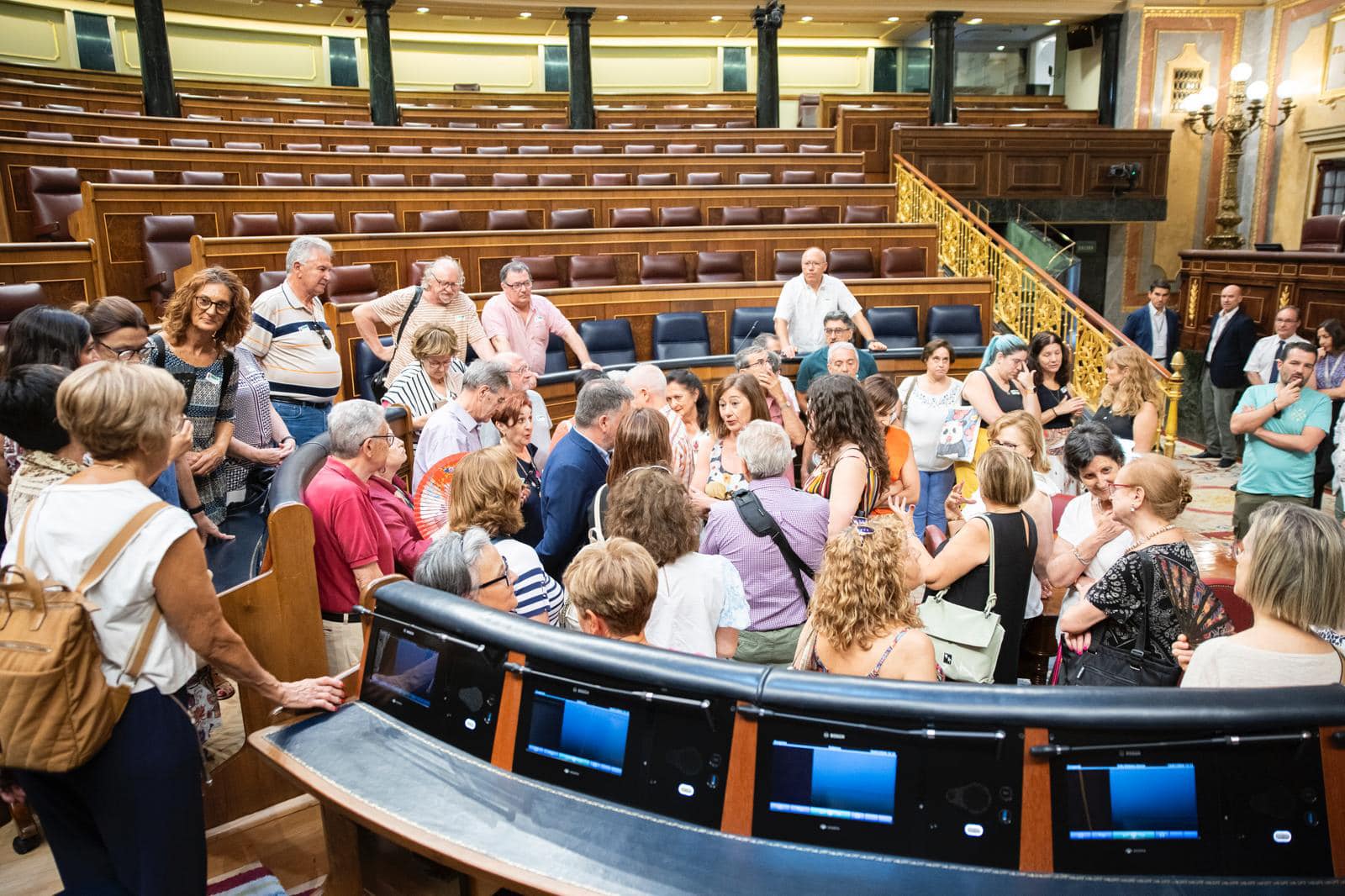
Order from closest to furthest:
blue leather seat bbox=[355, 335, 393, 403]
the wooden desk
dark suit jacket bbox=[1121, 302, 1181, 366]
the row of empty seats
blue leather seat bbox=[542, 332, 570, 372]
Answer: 1. blue leather seat bbox=[355, 335, 393, 403]
2. blue leather seat bbox=[542, 332, 570, 372]
3. the wooden desk
4. the row of empty seats
5. dark suit jacket bbox=[1121, 302, 1181, 366]

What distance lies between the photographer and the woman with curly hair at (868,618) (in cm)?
173

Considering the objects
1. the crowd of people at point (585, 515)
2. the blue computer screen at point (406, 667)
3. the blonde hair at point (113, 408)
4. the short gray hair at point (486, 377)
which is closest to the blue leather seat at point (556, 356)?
the crowd of people at point (585, 515)

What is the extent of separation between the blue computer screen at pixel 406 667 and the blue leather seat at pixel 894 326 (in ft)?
16.8

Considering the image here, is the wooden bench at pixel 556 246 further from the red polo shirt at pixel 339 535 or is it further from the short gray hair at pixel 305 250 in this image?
the red polo shirt at pixel 339 535

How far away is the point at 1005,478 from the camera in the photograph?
2318 millimetres

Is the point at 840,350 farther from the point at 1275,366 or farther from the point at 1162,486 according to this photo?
the point at 1275,366

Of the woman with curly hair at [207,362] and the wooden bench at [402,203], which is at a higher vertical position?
the wooden bench at [402,203]

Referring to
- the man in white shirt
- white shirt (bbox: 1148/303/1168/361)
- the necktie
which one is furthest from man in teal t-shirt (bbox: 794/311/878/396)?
white shirt (bbox: 1148/303/1168/361)

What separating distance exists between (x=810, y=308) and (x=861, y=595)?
4.03 meters

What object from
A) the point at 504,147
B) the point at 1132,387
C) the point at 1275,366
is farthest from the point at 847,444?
the point at 504,147

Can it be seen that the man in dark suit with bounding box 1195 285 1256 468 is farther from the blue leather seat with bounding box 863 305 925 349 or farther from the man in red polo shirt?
the man in red polo shirt

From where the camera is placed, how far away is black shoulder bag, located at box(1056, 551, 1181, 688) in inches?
76.6

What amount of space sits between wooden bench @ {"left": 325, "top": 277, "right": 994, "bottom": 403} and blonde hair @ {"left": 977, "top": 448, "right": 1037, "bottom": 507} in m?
3.15

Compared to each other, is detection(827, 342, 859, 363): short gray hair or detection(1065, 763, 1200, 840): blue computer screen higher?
detection(827, 342, 859, 363): short gray hair
